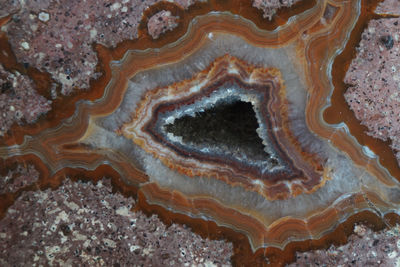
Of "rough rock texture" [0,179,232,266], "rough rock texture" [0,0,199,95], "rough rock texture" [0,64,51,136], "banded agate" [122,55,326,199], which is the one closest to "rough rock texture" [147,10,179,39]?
"rough rock texture" [0,0,199,95]

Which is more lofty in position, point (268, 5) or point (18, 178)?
point (268, 5)

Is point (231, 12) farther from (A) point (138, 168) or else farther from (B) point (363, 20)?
(A) point (138, 168)

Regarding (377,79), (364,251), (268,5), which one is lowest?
(364,251)

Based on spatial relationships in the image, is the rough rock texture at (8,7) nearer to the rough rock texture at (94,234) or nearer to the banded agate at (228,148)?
the banded agate at (228,148)

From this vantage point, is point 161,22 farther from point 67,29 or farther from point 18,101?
point 18,101

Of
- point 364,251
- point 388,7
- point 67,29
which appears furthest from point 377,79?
point 67,29

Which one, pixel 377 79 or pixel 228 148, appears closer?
pixel 377 79

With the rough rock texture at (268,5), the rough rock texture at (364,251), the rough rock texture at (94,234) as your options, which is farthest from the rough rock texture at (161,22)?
the rough rock texture at (364,251)
